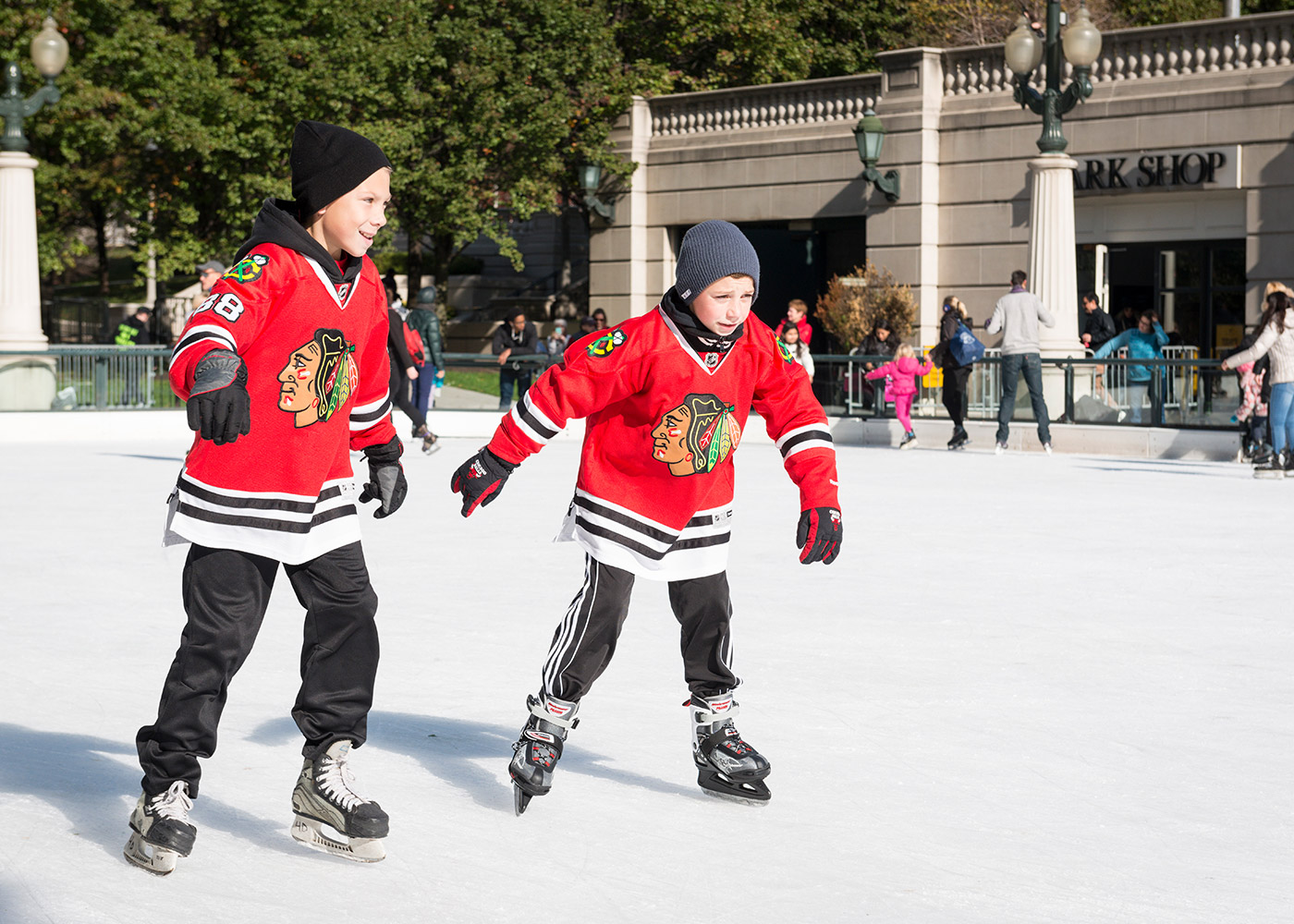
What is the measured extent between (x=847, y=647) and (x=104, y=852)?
130 inches

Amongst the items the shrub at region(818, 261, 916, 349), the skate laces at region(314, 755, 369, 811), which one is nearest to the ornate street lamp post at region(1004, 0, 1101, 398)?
the shrub at region(818, 261, 916, 349)

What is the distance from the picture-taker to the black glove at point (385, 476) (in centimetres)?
414

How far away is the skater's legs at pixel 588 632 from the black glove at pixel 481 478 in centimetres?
35

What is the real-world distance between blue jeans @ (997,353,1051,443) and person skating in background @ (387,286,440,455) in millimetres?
6103

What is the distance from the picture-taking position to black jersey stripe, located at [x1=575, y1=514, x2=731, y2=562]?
165 inches

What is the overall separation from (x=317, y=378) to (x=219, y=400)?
0.38 meters

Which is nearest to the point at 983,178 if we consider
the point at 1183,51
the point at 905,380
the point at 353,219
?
the point at 1183,51

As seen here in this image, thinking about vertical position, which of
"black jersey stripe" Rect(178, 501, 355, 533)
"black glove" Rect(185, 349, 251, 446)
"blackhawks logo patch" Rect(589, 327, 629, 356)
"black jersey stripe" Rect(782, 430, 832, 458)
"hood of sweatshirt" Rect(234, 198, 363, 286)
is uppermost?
"hood of sweatshirt" Rect(234, 198, 363, 286)

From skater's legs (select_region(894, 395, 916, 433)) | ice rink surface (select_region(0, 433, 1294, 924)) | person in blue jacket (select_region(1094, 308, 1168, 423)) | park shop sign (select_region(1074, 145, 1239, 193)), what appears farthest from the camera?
park shop sign (select_region(1074, 145, 1239, 193))

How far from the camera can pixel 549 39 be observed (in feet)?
95.5

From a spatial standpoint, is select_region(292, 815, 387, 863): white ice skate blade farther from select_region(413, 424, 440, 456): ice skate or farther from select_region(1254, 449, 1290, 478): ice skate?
select_region(413, 424, 440, 456): ice skate

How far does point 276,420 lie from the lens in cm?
372

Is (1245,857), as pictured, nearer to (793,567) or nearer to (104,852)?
(104,852)

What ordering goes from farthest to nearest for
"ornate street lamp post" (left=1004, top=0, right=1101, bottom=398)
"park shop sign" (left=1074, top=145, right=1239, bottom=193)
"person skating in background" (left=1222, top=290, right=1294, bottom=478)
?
1. "park shop sign" (left=1074, top=145, right=1239, bottom=193)
2. "ornate street lamp post" (left=1004, top=0, right=1101, bottom=398)
3. "person skating in background" (left=1222, top=290, right=1294, bottom=478)
